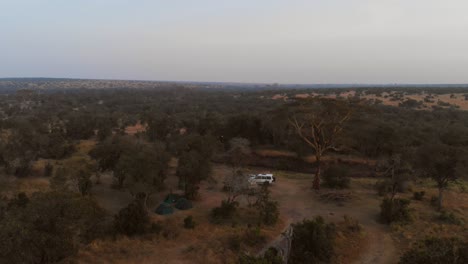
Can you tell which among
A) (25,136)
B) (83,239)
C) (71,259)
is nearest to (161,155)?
(83,239)

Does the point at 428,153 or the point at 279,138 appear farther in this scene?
the point at 279,138

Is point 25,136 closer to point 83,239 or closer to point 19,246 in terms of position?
point 83,239

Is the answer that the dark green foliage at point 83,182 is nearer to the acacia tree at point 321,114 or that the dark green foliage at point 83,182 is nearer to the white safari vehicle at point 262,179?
the white safari vehicle at point 262,179

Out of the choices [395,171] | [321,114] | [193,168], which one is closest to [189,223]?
[193,168]

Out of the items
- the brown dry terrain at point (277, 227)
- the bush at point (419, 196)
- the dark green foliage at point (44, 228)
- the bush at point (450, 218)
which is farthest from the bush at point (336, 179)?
the dark green foliage at point (44, 228)

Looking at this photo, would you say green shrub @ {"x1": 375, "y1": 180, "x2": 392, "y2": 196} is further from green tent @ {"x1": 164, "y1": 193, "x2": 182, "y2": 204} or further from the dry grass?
the dry grass

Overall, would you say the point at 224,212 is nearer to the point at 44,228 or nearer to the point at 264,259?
the point at 264,259

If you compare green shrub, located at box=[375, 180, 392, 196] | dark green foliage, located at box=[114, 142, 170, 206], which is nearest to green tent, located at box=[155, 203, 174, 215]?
dark green foliage, located at box=[114, 142, 170, 206]
